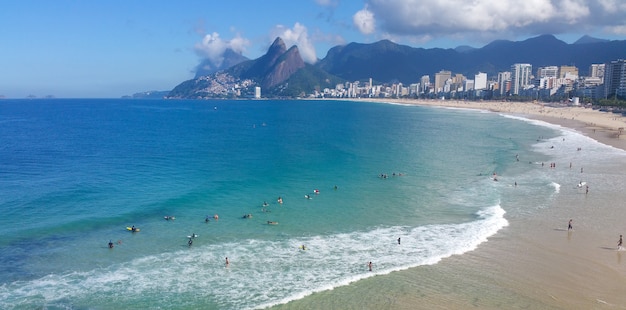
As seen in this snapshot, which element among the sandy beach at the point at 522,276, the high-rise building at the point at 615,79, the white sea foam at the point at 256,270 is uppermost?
the high-rise building at the point at 615,79

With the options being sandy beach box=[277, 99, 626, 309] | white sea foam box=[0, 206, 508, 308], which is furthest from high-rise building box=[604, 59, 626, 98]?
white sea foam box=[0, 206, 508, 308]

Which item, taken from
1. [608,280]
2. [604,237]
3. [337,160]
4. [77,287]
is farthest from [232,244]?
[337,160]

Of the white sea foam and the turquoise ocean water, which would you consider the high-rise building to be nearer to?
the turquoise ocean water

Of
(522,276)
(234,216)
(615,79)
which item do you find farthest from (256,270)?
(615,79)

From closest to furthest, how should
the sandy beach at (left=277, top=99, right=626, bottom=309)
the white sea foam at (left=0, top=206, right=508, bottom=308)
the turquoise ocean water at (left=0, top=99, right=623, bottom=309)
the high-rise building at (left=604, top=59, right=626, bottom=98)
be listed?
the sandy beach at (left=277, top=99, right=626, bottom=309) → the white sea foam at (left=0, top=206, right=508, bottom=308) → the turquoise ocean water at (left=0, top=99, right=623, bottom=309) → the high-rise building at (left=604, top=59, right=626, bottom=98)

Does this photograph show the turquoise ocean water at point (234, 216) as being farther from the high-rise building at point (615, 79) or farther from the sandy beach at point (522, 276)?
the high-rise building at point (615, 79)

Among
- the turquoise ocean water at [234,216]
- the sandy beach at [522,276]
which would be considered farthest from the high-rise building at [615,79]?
the sandy beach at [522,276]
